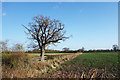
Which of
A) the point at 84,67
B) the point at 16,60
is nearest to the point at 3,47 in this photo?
the point at 16,60

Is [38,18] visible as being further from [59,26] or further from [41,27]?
[59,26]

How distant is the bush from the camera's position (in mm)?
7309

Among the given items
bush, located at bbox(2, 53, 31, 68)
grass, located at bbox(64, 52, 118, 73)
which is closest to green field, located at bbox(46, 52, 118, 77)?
grass, located at bbox(64, 52, 118, 73)

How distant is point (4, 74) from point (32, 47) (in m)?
13.9

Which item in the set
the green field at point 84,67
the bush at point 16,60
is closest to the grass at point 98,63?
the green field at point 84,67

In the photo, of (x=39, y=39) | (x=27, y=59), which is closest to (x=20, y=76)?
(x=27, y=59)

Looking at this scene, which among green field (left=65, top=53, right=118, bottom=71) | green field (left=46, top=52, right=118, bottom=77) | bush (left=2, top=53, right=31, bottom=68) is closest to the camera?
green field (left=46, top=52, right=118, bottom=77)

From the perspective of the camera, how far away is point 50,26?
60.0ft

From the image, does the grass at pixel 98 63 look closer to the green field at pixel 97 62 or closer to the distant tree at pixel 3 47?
the green field at pixel 97 62

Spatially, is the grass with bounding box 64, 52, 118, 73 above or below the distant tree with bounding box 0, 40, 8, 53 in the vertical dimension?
below

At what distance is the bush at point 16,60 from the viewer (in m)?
7.31

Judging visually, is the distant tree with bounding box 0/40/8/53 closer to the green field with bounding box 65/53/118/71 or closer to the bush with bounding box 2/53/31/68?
the bush with bounding box 2/53/31/68

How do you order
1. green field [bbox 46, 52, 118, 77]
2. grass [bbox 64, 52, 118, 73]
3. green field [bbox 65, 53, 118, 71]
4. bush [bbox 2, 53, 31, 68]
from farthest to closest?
green field [bbox 65, 53, 118, 71], grass [bbox 64, 52, 118, 73], bush [bbox 2, 53, 31, 68], green field [bbox 46, 52, 118, 77]

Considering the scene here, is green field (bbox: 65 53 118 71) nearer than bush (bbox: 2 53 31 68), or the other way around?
bush (bbox: 2 53 31 68)
